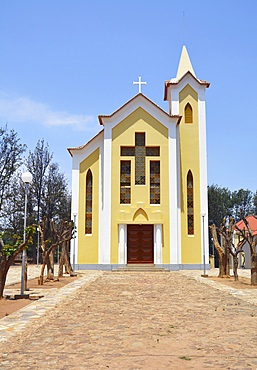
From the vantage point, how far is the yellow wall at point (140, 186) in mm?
28156

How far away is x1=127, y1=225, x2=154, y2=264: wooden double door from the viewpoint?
94.2 feet

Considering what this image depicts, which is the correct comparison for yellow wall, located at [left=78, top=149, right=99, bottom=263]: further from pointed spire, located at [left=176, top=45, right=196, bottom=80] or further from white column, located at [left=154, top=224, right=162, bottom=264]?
pointed spire, located at [left=176, top=45, right=196, bottom=80]

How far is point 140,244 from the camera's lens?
94.8 ft

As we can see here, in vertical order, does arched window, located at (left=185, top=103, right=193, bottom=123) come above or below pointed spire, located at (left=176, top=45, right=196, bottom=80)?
below

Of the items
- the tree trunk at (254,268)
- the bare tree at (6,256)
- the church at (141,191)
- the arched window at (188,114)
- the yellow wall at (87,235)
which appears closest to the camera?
the bare tree at (6,256)

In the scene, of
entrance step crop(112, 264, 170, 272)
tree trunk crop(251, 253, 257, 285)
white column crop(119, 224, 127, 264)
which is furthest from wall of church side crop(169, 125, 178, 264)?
tree trunk crop(251, 253, 257, 285)

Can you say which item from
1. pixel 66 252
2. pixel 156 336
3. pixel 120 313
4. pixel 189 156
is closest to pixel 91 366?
pixel 156 336

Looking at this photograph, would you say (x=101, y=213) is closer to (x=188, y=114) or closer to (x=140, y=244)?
(x=140, y=244)

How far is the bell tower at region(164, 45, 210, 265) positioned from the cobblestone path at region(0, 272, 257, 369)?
17450 mm

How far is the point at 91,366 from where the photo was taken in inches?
202

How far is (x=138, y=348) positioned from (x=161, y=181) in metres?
23.0

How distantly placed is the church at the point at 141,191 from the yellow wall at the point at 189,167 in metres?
0.07

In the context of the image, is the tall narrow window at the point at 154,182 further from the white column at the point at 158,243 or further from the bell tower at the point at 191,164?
the white column at the point at 158,243

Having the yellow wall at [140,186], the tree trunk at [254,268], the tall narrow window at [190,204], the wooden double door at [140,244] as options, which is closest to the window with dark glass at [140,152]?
the yellow wall at [140,186]
